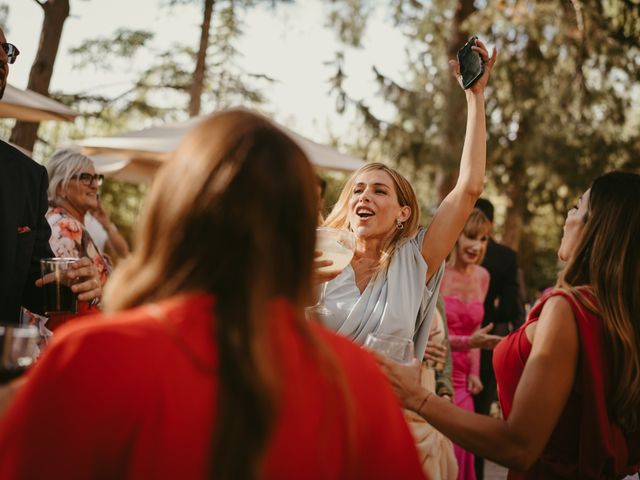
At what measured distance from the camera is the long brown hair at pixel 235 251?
1.18m

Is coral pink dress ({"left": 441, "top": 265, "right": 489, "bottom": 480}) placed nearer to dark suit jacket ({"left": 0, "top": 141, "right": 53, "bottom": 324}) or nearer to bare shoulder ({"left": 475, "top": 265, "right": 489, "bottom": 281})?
bare shoulder ({"left": 475, "top": 265, "right": 489, "bottom": 281})

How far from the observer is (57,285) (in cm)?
242

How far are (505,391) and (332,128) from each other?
93.7ft

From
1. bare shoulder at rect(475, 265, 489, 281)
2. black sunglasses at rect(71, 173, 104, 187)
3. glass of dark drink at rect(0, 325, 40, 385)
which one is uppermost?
black sunglasses at rect(71, 173, 104, 187)

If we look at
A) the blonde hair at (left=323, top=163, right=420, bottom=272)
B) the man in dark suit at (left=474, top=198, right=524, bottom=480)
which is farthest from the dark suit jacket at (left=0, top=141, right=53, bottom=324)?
the man in dark suit at (left=474, top=198, right=524, bottom=480)

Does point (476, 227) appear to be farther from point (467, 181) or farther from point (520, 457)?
point (520, 457)

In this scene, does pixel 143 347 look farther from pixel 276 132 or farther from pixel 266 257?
pixel 276 132

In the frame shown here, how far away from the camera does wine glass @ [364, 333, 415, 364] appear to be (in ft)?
6.51

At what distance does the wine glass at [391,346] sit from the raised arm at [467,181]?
4.06 feet

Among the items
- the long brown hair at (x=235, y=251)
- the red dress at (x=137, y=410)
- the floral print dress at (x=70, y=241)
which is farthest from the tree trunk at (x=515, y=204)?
the red dress at (x=137, y=410)

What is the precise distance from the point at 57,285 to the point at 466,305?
12.1 feet

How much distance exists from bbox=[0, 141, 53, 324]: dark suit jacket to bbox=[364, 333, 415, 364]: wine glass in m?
1.51

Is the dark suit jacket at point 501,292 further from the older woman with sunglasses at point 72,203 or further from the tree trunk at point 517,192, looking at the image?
the tree trunk at point 517,192

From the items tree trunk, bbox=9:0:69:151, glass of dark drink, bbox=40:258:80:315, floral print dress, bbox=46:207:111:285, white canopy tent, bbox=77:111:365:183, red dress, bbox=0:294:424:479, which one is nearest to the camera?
red dress, bbox=0:294:424:479
